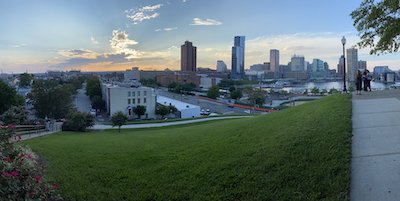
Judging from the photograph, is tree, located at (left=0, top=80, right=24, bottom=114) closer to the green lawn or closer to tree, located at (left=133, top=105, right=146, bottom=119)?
tree, located at (left=133, top=105, right=146, bottom=119)

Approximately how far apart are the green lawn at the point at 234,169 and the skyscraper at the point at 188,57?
17403cm

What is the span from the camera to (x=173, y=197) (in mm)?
5406

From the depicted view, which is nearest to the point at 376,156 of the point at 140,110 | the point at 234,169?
the point at 234,169

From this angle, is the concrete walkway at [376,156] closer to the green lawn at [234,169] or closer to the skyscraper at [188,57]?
the green lawn at [234,169]

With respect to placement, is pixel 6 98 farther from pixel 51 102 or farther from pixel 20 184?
pixel 20 184

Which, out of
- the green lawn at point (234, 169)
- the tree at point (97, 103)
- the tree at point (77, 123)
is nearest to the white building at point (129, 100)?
the tree at point (97, 103)

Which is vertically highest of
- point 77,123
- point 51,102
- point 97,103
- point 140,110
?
point 51,102

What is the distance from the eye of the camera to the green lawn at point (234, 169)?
5137mm

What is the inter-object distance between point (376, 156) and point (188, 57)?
185m

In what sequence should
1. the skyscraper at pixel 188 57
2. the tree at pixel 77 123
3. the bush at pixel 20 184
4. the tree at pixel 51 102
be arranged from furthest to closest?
the skyscraper at pixel 188 57
the tree at pixel 51 102
the tree at pixel 77 123
the bush at pixel 20 184

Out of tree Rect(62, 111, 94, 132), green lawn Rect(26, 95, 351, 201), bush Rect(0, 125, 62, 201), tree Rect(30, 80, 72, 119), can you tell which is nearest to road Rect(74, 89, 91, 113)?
tree Rect(30, 80, 72, 119)

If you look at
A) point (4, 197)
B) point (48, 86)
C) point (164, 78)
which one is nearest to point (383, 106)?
point (4, 197)

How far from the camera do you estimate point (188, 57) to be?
7416 inches

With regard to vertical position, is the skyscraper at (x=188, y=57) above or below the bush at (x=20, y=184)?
above
